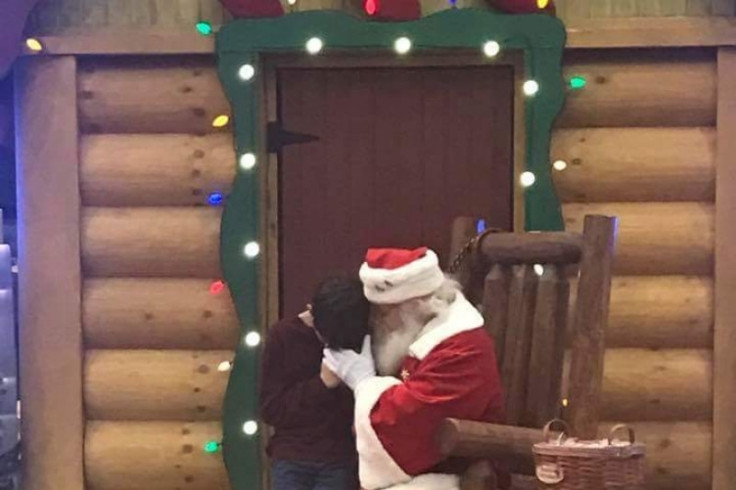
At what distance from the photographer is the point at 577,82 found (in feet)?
15.3

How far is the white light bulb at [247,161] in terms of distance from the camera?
184 inches

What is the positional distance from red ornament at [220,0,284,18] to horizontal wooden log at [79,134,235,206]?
50 centimetres

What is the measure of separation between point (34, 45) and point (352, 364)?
221 centimetres

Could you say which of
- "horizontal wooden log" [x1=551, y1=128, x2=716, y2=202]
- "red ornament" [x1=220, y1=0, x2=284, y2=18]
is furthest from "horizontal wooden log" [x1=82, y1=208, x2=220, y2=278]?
"horizontal wooden log" [x1=551, y1=128, x2=716, y2=202]

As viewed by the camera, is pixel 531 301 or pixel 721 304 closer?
pixel 531 301

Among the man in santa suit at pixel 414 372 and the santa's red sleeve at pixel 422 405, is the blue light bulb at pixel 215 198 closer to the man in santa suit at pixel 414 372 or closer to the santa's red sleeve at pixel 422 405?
the man in santa suit at pixel 414 372

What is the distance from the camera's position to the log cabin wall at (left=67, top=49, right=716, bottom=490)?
468 centimetres

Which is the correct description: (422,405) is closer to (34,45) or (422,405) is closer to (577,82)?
(577,82)

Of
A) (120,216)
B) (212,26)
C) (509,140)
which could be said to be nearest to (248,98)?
(212,26)

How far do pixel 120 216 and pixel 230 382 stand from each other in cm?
83

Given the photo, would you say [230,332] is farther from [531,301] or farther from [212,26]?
[531,301]

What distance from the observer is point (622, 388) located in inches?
183

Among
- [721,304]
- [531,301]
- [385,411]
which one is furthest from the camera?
[721,304]

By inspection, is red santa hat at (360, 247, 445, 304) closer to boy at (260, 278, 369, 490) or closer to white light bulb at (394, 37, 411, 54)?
boy at (260, 278, 369, 490)
